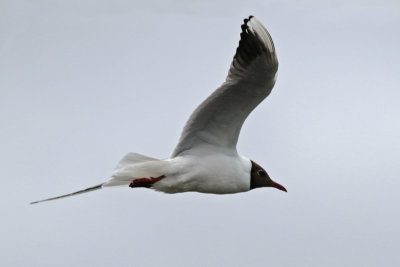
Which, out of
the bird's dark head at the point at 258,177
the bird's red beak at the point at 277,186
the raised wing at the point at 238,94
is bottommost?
the bird's red beak at the point at 277,186

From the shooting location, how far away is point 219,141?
13609 millimetres

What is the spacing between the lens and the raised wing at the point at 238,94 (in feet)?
42.4

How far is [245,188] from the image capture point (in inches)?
541

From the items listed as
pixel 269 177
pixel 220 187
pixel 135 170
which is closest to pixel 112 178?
pixel 135 170

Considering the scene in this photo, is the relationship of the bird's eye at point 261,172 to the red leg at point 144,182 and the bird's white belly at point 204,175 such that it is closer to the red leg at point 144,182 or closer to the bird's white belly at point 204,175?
the bird's white belly at point 204,175

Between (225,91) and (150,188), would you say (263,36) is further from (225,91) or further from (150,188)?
(150,188)

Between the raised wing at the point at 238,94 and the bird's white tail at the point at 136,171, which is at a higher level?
the raised wing at the point at 238,94

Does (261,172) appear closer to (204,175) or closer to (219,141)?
(219,141)

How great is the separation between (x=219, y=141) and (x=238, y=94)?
72 centimetres

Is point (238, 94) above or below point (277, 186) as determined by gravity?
above

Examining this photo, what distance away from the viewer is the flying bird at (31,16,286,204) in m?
13.0

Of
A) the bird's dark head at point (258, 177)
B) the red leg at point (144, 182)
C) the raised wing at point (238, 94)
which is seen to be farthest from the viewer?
the bird's dark head at point (258, 177)

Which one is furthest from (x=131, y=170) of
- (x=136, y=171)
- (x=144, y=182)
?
(x=144, y=182)

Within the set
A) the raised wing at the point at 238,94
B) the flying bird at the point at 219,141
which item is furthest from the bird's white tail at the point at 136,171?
the raised wing at the point at 238,94
